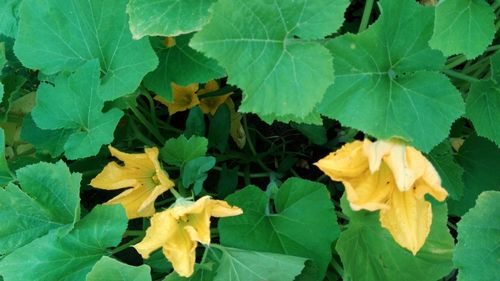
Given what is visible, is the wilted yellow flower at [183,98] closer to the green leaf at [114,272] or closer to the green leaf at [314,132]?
the green leaf at [314,132]

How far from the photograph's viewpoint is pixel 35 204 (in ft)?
4.37

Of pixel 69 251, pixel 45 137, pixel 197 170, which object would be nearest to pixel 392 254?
pixel 197 170

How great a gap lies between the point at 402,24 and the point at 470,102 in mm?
238

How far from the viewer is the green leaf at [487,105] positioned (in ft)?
4.12

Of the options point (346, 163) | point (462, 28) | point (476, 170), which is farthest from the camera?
point (476, 170)

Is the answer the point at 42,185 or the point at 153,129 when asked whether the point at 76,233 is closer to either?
the point at 42,185

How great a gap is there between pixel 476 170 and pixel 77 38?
952mm

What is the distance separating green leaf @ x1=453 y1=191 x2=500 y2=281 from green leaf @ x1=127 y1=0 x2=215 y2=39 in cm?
60

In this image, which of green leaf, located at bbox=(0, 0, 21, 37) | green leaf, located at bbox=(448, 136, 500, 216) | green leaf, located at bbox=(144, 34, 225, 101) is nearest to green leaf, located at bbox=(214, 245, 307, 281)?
green leaf, located at bbox=(144, 34, 225, 101)

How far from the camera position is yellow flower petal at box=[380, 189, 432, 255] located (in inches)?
41.2

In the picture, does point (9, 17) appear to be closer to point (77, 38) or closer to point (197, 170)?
point (77, 38)

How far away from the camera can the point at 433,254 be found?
1351 mm

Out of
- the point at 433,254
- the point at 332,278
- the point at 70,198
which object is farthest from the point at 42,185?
the point at 433,254

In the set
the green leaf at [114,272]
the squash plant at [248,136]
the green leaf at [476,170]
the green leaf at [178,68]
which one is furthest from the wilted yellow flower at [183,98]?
the green leaf at [476,170]
